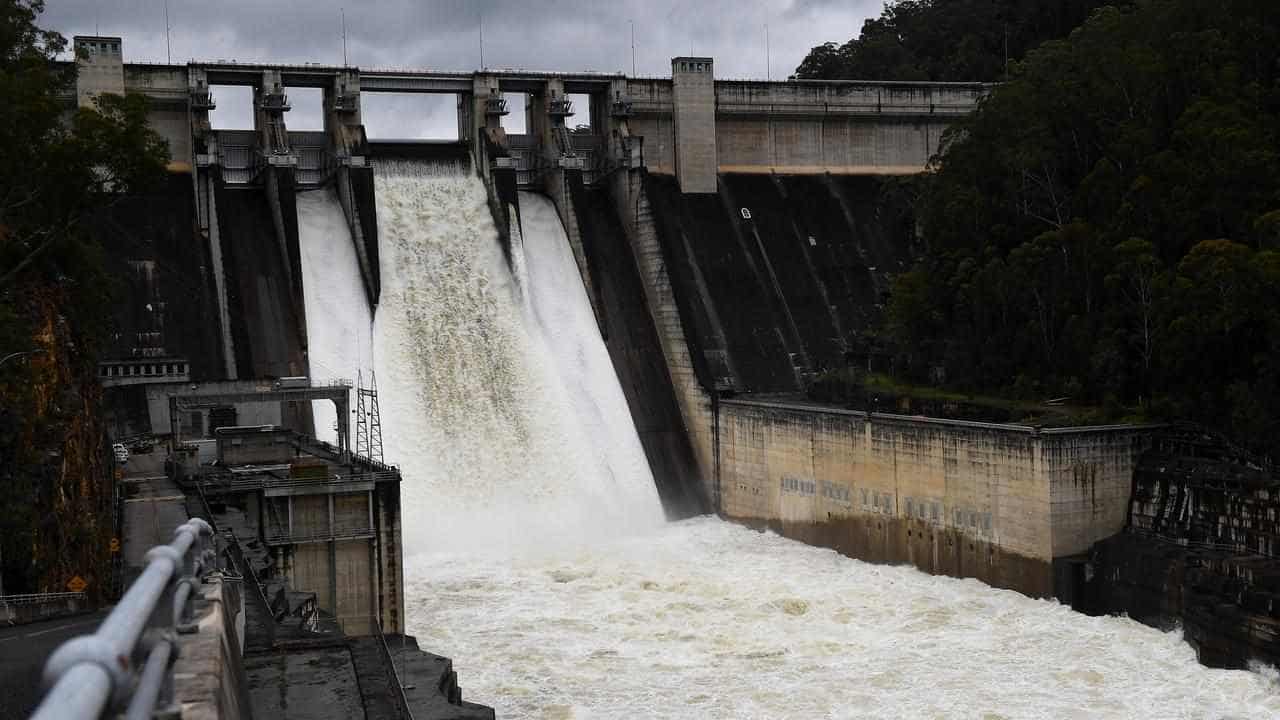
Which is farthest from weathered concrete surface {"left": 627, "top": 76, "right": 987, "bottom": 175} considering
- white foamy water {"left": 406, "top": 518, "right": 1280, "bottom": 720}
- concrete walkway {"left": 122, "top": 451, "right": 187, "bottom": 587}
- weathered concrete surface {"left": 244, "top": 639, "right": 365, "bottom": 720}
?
weathered concrete surface {"left": 244, "top": 639, "right": 365, "bottom": 720}

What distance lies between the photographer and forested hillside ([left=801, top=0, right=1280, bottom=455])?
68.4ft

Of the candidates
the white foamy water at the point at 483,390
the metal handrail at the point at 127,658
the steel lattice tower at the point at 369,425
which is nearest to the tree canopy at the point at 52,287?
the steel lattice tower at the point at 369,425

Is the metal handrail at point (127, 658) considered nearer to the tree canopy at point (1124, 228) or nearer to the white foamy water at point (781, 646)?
the white foamy water at point (781, 646)

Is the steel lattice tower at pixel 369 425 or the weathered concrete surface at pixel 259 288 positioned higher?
the weathered concrete surface at pixel 259 288

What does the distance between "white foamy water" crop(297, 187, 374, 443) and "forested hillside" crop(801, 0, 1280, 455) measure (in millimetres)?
12409

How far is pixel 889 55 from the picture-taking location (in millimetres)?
50000

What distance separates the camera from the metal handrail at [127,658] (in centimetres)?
204

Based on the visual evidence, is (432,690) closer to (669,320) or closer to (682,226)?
(669,320)

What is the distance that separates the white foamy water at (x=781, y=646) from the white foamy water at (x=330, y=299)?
5611mm

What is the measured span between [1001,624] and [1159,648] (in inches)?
96.6

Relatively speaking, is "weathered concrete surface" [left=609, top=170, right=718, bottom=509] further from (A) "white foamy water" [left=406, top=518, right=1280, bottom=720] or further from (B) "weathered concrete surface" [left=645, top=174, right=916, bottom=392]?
(A) "white foamy water" [left=406, top=518, right=1280, bottom=720]

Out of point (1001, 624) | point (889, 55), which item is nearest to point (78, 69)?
point (1001, 624)

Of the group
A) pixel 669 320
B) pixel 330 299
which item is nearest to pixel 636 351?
pixel 669 320

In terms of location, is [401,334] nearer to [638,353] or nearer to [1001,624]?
[638,353]
